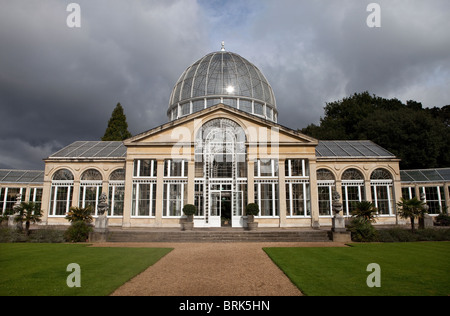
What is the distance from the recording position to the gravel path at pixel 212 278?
7.14 m

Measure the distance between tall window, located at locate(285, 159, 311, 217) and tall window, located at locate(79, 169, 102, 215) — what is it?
16363 mm

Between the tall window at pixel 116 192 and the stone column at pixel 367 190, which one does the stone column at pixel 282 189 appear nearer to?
the stone column at pixel 367 190

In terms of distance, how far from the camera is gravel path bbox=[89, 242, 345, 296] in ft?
23.4

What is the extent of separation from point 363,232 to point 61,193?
2429 centimetres

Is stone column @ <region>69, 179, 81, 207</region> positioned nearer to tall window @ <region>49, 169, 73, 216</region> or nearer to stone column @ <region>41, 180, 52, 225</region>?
tall window @ <region>49, 169, 73, 216</region>

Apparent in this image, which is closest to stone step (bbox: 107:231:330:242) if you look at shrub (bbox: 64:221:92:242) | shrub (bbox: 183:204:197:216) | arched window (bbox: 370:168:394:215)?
shrub (bbox: 64:221:92:242)

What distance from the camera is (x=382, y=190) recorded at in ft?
82.7

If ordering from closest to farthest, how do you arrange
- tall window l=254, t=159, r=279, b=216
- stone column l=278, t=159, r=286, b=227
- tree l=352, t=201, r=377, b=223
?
tree l=352, t=201, r=377, b=223 < stone column l=278, t=159, r=286, b=227 < tall window l=254, t=159, r=279, b=216

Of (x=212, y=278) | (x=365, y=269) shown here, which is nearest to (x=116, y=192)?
(x=212, y=278)

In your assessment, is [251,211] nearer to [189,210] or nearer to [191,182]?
[189,210]

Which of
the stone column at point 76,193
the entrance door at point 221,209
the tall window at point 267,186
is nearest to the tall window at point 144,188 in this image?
the entrance door at point 221,209

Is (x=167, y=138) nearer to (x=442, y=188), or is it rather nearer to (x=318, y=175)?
(x=318, y=175)

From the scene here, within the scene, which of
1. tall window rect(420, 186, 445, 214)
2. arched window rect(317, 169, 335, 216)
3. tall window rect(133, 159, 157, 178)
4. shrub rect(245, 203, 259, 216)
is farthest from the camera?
tall window rect(420, 186, 445, 214)
